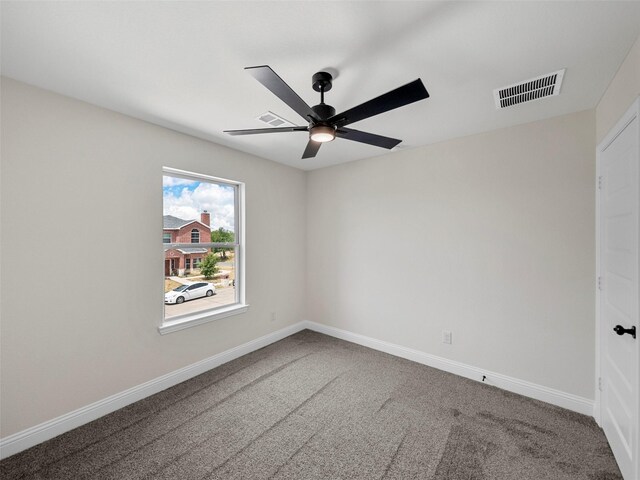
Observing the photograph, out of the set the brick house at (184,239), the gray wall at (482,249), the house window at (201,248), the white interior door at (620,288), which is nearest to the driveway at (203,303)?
the house window at (201,248)

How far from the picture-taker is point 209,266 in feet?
10.9

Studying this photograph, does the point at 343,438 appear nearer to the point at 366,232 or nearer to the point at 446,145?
the point at 366,232

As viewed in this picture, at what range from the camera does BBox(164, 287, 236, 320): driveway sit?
2.97m

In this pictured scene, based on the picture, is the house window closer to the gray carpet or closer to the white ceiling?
the gray carpet

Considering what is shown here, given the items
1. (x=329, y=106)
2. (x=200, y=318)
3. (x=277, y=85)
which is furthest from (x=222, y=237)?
(x=277, y=85)

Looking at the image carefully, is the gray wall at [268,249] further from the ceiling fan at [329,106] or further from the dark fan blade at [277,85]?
the dark fan blade at [277,85]

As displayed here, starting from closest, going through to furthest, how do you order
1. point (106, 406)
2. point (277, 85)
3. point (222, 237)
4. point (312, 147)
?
point (277, 85) → point (312, 147) → point (106, 406) → point (222, 237)

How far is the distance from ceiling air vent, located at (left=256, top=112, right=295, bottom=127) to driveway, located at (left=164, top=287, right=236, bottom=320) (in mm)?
2044

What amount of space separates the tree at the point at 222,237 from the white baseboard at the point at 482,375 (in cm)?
196

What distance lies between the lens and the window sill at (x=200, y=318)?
281 centimetres

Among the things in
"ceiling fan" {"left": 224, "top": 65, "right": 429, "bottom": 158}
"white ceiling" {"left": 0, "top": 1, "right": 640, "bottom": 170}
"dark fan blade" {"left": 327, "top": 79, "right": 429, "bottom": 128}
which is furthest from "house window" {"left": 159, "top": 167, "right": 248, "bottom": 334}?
"dark fan blade" {"left": 327, "top": 79, "right": 429, "bottom": 128}

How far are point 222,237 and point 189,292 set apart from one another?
0.74 m

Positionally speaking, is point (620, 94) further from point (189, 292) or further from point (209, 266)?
point (189, 292)

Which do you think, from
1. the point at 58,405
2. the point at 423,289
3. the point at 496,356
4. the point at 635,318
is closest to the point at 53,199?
the point at 58,405
